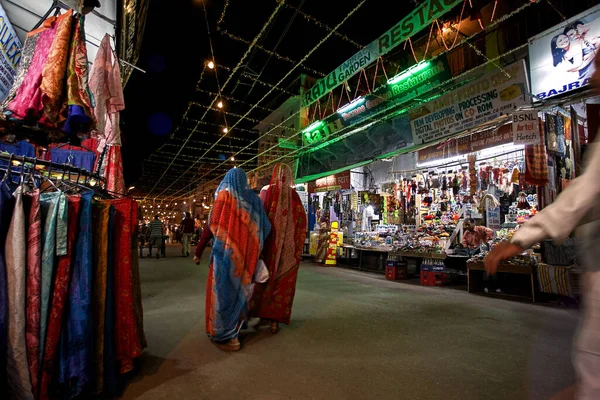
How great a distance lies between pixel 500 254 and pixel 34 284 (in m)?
2.42

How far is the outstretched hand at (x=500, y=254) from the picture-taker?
1.17 meters

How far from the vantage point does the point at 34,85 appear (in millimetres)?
2080

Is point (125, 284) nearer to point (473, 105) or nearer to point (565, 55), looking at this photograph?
point (473, 105)

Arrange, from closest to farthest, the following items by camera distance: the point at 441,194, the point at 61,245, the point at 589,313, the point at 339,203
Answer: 1. the point at 589,313
2. the point at 61,245
3. the point at 441,194
4. the point at 339,203

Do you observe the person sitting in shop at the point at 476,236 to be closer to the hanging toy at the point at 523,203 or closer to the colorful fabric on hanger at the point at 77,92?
the hanging toy at the point at 523,203

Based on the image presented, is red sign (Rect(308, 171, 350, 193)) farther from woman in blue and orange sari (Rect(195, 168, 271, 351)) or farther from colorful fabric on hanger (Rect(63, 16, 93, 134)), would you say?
colorful fabric on hanger (Rect(63, 16, 93, 134))

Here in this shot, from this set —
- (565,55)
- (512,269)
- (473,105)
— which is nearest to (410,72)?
(473,105)

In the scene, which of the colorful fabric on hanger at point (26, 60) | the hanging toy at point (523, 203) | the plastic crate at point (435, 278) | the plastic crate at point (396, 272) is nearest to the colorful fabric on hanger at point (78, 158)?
the colorful fabric on hanger at point (26, 60)

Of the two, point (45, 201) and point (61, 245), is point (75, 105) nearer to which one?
point (45, 201)

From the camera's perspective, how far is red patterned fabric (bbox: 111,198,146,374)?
2121 mm

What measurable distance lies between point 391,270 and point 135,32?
7828mm

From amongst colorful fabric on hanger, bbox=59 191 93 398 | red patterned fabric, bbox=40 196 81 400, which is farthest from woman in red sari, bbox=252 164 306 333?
red patterned fabric, bbox=40 196 81 400

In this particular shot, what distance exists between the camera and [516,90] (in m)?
5.56

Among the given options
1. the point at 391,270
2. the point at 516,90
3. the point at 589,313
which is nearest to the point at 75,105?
the point at 589,313
